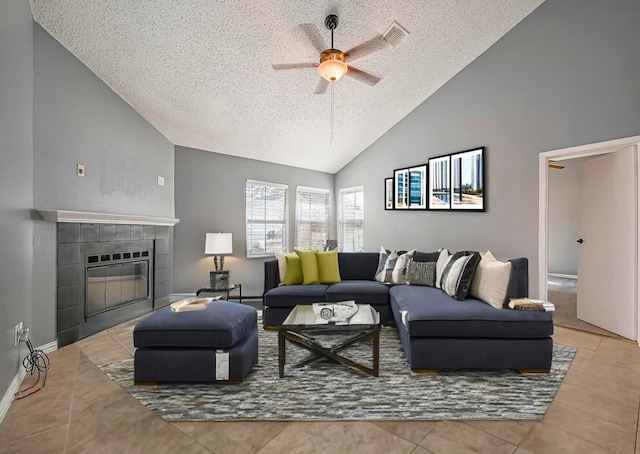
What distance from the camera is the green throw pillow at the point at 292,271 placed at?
396 cm

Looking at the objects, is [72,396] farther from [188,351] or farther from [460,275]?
[460,275]

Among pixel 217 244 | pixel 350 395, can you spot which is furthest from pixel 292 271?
pixel 350 395

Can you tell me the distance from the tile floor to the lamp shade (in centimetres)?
261

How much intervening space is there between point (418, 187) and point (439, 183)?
0.40 metres

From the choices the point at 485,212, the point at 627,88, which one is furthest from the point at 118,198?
the point at 627,88

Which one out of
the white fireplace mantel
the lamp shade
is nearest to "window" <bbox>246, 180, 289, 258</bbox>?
the lamp shade

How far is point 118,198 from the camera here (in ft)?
12.3

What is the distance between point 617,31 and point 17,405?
18.7 ft

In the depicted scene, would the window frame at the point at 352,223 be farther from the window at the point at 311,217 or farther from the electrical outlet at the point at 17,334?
the electrical outlet at the point at 17,334

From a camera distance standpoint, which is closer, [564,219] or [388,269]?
[388,269]

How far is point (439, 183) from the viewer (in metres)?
4.70

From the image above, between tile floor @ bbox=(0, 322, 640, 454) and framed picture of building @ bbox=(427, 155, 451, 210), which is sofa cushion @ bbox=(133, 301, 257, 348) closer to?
tile floor @ bbox=(0, 322, 640, 454)

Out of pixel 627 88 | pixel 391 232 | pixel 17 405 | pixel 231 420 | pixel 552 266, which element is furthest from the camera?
pixel 552 266

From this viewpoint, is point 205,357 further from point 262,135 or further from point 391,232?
point 391,232
